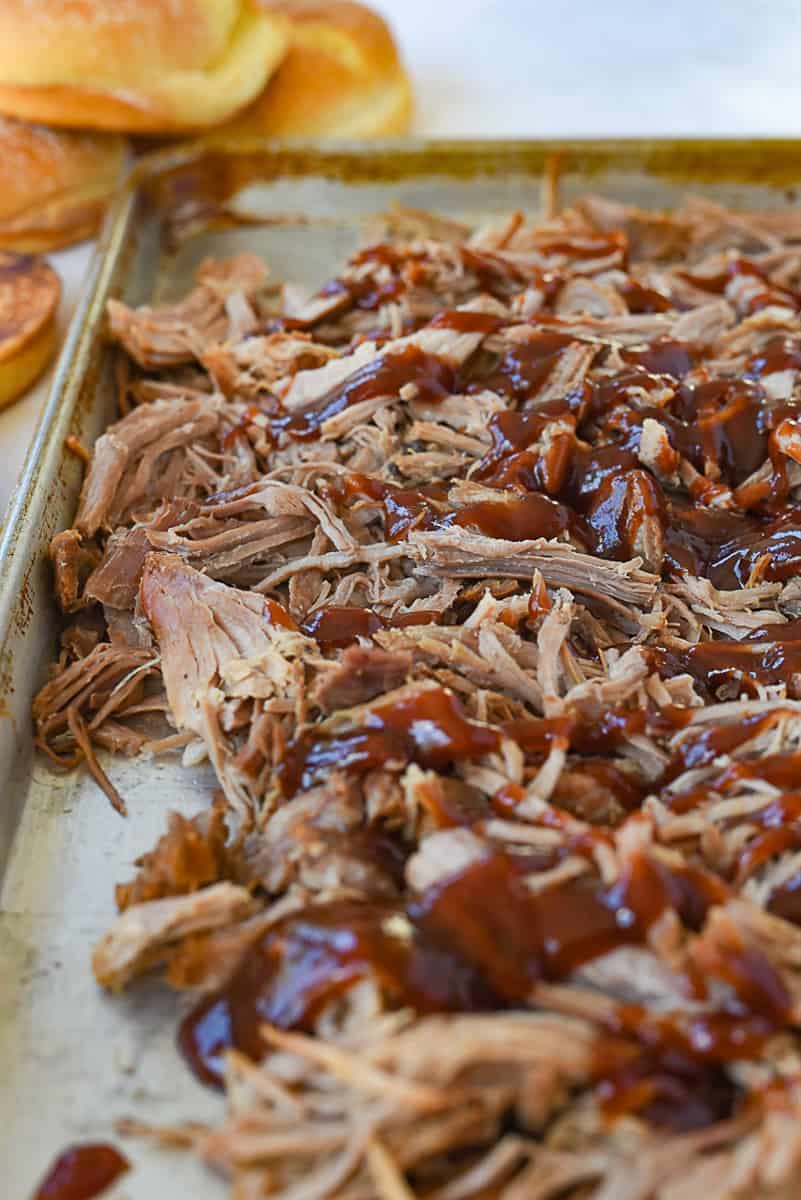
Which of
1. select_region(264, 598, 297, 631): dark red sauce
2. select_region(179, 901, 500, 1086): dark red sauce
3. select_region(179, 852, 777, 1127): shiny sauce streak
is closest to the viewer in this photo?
select_region(179, 852, 777, 1127): shiny sauce streak

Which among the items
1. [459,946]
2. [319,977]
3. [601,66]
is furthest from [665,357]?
[601,66]

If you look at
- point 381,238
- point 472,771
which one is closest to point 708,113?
point 381,238

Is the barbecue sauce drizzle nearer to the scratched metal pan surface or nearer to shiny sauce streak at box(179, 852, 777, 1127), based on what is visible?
shiny sauce streak at box(179, 852, 777, 1127)

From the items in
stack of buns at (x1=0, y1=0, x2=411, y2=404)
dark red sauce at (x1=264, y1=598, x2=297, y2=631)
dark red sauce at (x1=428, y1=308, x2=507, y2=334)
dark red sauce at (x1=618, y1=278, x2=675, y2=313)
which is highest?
stack of buns at (x1=0, y1=0, x2=411, y2=404)

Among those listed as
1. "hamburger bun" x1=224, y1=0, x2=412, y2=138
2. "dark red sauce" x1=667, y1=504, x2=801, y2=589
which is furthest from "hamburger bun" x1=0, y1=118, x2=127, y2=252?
"dark red sauce" x1=667, y1=504, x2=801, y2=589

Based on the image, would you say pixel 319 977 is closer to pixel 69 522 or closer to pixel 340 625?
pixel 340 625

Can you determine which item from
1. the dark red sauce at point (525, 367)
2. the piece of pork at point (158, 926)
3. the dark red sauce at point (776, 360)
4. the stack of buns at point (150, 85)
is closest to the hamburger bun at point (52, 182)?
the stack of buns at point (150, 85)

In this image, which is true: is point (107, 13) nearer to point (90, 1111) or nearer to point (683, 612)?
point (683, 612)
